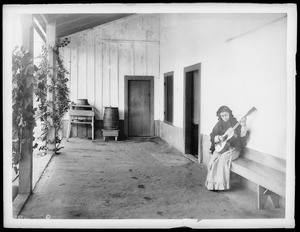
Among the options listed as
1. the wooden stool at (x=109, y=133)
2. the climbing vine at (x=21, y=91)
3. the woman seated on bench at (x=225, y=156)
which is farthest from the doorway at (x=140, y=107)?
the climbing vine at (x=21, y=91)

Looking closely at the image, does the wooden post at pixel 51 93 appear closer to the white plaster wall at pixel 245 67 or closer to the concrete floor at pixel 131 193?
the concrete floor at pixel 131 193

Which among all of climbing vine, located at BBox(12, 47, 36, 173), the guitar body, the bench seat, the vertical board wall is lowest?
the bench seat

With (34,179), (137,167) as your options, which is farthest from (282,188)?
(34,179)

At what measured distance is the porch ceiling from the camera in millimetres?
6852

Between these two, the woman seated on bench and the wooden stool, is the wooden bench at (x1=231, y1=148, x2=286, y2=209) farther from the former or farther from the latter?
the wooden stool

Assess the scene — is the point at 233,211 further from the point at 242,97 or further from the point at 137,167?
the point at 137,167

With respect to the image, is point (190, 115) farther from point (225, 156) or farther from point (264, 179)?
point (264, 179)

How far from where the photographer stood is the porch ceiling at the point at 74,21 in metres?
6.85

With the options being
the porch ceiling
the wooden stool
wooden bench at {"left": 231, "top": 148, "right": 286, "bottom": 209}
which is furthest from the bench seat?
the wooden stool

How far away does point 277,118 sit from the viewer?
404cm

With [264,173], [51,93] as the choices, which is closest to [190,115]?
[51,93]

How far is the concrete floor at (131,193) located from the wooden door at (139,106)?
308 cm

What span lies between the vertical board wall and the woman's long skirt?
5.62m

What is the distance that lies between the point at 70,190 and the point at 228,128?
2411mm
